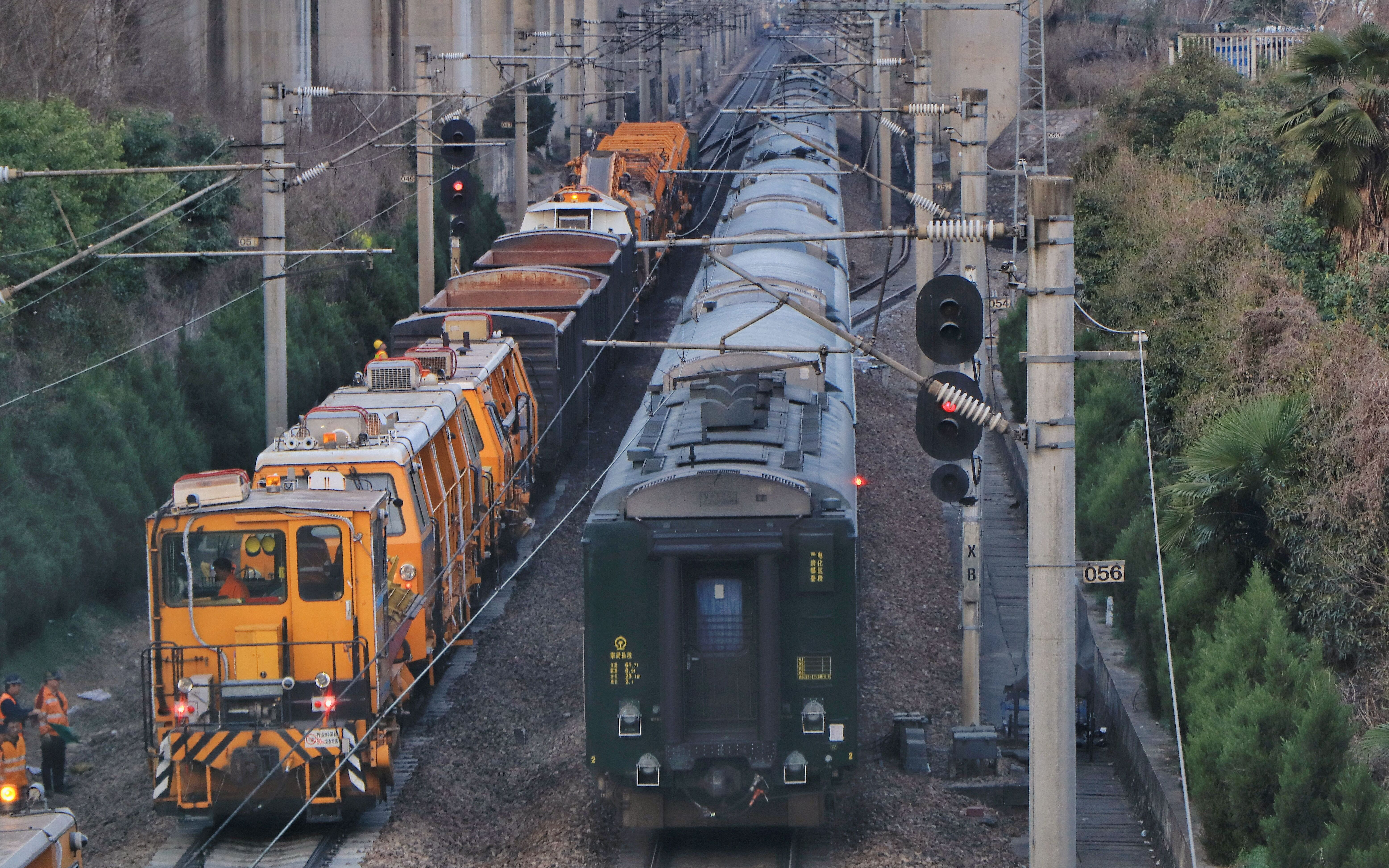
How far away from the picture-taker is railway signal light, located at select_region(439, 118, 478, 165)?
78.3 ft

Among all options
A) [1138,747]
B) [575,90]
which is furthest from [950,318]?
[575,90]

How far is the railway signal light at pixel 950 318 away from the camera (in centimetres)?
984

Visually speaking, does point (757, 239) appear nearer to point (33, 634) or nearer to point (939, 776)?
point (939, 776)

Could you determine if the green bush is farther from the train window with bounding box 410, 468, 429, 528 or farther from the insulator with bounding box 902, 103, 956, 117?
the train window with bounding box 410, 468, 429, 528

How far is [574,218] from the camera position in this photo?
1201 inches

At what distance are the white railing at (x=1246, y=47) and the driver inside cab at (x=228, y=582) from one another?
31957mm

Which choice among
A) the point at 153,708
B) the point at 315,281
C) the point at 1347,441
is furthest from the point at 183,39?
the point at 1347,441

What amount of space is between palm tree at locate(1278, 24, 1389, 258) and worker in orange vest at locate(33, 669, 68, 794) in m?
13.8

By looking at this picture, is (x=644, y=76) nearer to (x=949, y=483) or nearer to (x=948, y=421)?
(x=949, y=483)

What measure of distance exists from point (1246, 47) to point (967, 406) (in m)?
36.9

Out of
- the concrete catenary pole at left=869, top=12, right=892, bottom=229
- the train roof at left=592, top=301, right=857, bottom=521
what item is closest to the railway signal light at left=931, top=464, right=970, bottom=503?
the train roof at left=592, top=301, right=857, bottom=521

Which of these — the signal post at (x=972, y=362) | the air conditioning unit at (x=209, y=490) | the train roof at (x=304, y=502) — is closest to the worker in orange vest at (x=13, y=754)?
the train roof at (x=304, y=502)

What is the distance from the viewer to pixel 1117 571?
399 inches

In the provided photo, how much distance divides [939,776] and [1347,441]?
4426 millimetres
